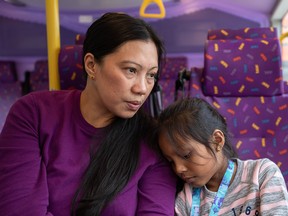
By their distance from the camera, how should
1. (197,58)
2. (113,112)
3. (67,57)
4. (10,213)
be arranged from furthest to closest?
(197,58)
(67,57)
(113,112)
(10,213)

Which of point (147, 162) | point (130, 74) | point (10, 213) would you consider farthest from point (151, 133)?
point (10, 213)

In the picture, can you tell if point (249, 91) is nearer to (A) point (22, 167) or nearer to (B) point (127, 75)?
(B) point (127, 75)

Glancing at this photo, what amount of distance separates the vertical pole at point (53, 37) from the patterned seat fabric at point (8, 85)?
2201 mm

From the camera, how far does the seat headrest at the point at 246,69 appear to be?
69.8 inches

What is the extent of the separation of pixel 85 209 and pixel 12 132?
0.30m

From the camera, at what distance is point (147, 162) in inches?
44.3

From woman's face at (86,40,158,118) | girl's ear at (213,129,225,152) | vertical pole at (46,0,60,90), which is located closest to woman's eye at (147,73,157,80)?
woman's face at (86,40,158,118)

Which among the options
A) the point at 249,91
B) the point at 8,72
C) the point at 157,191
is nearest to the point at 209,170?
the point at 157,191

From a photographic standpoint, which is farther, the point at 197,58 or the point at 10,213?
the point at 197,58

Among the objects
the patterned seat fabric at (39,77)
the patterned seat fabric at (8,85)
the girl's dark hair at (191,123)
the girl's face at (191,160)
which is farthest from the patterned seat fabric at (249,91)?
the patterned seat fabric at (39,77)

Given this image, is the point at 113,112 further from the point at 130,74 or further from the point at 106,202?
the point at 106,202

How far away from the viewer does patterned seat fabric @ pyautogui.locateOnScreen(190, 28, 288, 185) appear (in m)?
1.74

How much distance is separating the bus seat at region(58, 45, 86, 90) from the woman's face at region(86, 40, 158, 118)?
0.63 metres

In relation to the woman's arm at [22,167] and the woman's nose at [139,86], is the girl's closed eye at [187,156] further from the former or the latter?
the woman's arm at [22,167]
